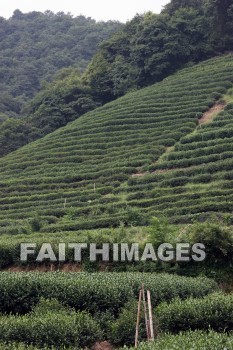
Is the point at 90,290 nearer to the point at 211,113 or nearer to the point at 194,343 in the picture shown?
the point at 194,343

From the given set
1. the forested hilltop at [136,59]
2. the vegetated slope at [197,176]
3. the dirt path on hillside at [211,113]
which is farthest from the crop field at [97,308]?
the forested hilltop at [136,59]

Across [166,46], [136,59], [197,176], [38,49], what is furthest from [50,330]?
[38,49]

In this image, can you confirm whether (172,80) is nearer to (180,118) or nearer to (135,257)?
(180,118)

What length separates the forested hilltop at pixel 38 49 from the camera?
276ft

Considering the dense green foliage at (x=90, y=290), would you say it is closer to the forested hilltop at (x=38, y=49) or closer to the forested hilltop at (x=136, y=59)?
the forested hilltop at (x=136, y=59)

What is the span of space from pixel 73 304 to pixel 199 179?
15753 millimetres

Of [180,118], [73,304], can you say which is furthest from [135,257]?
[180,118]

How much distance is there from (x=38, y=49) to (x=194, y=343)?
86112 mm

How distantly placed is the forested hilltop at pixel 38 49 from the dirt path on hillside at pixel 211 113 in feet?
112

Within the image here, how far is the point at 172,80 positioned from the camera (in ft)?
174

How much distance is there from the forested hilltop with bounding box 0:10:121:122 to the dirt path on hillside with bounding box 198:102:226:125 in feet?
112

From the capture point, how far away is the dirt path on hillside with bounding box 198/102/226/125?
4200cm

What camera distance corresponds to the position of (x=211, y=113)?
142 ft

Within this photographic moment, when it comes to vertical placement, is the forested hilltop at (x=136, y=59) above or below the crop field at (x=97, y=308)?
above
